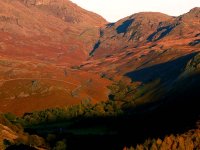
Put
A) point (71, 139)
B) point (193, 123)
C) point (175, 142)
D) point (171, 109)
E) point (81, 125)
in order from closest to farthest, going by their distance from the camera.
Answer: point (175, 142)
point (193, 123)
point (71, 139)
point (171, 109)
point (81, 125)

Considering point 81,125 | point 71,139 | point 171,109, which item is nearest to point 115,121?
point 81,125

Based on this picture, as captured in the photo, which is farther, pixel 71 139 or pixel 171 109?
pixel 171 109

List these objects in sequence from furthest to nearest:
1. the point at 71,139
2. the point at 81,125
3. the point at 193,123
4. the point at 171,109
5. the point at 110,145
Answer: the point at 81,125
the point at 171,109
the point at 71,139
the point at 110,145
the point at 193,123

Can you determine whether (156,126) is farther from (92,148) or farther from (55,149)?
(55,149)

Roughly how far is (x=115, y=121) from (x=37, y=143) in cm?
5488

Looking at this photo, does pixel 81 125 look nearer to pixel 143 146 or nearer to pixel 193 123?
pixel 193 123

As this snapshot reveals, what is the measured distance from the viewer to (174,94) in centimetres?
19975

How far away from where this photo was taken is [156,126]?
15212 cm

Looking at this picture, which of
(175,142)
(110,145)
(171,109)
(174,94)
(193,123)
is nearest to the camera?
(175,142)

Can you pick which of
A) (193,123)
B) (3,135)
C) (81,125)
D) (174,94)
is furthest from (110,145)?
(174,94)

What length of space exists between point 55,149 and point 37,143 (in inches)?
379

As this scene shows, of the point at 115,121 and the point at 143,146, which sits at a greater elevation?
the point at 143,146

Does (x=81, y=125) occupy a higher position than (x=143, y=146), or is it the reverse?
(x=143, y=146)

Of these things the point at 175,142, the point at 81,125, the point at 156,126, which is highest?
the point at 175,142
